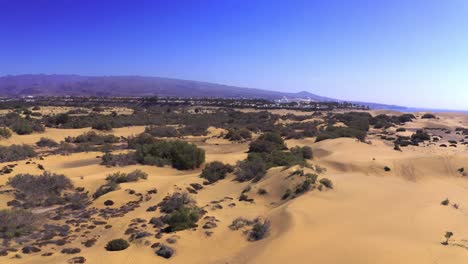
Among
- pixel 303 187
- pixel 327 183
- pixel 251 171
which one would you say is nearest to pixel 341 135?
pixel 251 171

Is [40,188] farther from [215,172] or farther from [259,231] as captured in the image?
[259,231]

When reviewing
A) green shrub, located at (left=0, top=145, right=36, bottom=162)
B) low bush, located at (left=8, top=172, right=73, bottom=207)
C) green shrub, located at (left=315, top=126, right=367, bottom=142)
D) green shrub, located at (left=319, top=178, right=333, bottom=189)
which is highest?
green shrub, located at (left=319, top=178, right=333, bottom=189)

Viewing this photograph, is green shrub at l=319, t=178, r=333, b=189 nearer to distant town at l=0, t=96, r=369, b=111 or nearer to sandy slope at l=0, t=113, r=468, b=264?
sandy slope at l=0, t=113, r=468, b=264

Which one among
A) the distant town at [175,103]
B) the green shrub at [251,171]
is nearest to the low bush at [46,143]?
the green shrub at [251,171]

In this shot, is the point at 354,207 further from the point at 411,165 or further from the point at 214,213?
the point at 411,165

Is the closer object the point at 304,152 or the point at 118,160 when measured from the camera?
the point at 118,160

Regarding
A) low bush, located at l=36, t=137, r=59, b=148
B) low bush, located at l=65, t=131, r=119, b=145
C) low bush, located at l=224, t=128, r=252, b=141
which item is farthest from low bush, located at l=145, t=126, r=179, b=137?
low bush, located at l=36, t=137, r=59, b=148

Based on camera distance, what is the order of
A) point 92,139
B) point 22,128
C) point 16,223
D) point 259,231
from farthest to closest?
point 22,128 < point 92,139 < point 16,223 < point 259,231
